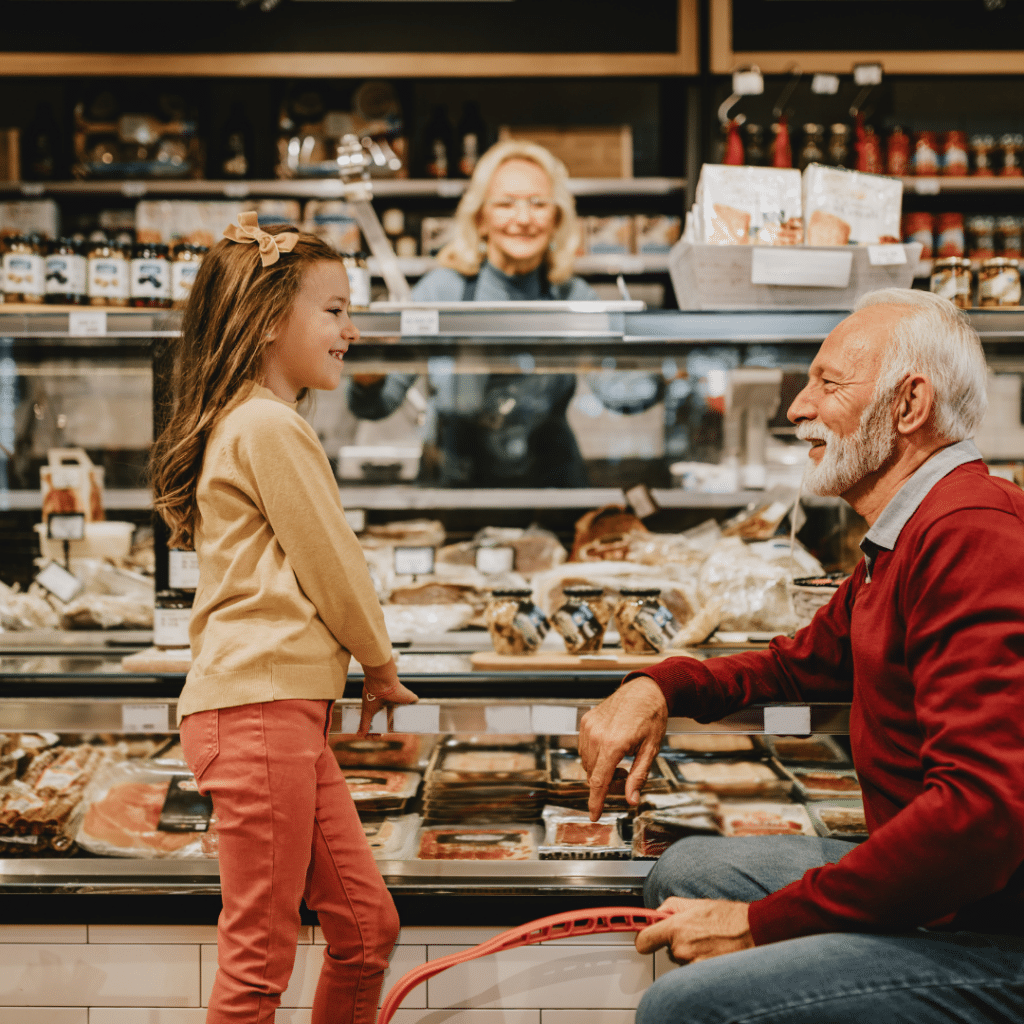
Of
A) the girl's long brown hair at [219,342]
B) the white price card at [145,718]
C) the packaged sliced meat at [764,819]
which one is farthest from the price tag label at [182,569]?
the packaged sliced meat at [764,819]

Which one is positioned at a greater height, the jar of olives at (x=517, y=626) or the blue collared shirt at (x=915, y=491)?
the blue collared shirt at (x=915, y=491)

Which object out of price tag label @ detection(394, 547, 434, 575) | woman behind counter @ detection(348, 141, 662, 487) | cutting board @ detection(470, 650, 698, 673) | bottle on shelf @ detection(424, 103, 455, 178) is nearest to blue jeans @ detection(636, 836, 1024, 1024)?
cutting board @ detection(470, 650, 698, 673)

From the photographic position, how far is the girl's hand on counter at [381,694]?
154 centimetres

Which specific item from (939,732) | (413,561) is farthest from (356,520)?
(939,732)

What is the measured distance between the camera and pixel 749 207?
1997 millimetres

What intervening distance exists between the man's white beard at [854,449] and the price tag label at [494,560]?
1257 mm

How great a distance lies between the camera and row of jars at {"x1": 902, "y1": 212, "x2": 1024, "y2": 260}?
416 centimetres

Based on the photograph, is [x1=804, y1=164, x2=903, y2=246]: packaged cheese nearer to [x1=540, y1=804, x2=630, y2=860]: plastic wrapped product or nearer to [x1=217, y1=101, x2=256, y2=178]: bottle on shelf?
[x1=540, y1=804, x2=630, y2=860]: plastic wrapped product

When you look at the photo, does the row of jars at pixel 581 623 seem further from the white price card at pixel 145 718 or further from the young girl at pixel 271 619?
the white price card at pixel 145 718

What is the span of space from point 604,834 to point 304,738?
31.0 inches

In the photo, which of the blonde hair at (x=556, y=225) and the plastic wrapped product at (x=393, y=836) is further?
the blonde hair at (x=556, y=225)

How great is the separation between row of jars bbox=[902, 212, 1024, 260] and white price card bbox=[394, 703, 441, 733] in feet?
11.8

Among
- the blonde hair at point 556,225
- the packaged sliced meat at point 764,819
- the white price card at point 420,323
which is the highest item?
the blonde hair at point 556,225

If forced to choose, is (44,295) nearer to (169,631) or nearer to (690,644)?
(169,631)
